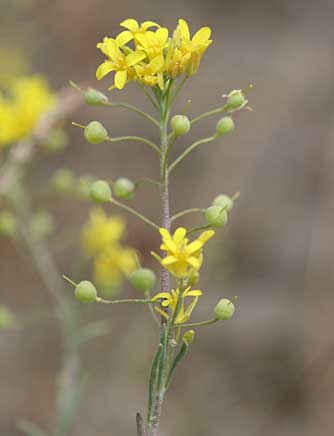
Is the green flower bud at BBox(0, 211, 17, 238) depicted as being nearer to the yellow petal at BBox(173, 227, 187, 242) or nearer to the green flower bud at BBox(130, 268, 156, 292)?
the green flower bud at BBox(130, 268, 156, 292)

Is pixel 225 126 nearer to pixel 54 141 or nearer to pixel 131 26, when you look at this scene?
pixel 131 26

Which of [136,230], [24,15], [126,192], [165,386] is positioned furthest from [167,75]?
[24,15]

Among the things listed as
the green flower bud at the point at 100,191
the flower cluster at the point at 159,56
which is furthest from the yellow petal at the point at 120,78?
the green flower bud at the point at 100,191

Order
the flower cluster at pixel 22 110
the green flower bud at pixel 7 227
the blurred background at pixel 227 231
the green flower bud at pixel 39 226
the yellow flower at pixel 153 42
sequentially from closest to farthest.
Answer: the yellow flower at pixel 153 42 < the green flower bud at pixel 7 227 < the flower cluster at pixel 22 110 < the green flower bud at pixel 39 226 < the blurred background at pixel 227 231

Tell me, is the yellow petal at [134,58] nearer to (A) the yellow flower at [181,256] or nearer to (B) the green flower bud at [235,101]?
(B) the green flower bud at [235,101]

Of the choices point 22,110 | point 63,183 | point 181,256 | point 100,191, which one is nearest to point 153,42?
point 100,191

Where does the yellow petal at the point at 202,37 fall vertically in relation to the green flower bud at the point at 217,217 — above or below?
above

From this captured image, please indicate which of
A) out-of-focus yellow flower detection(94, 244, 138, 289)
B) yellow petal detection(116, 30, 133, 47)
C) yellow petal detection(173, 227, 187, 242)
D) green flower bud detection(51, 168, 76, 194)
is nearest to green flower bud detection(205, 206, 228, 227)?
yellow petal detection(173, 227, 187, 242)

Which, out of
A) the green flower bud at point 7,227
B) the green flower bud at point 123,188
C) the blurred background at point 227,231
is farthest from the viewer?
the blurred background at point 227,231
